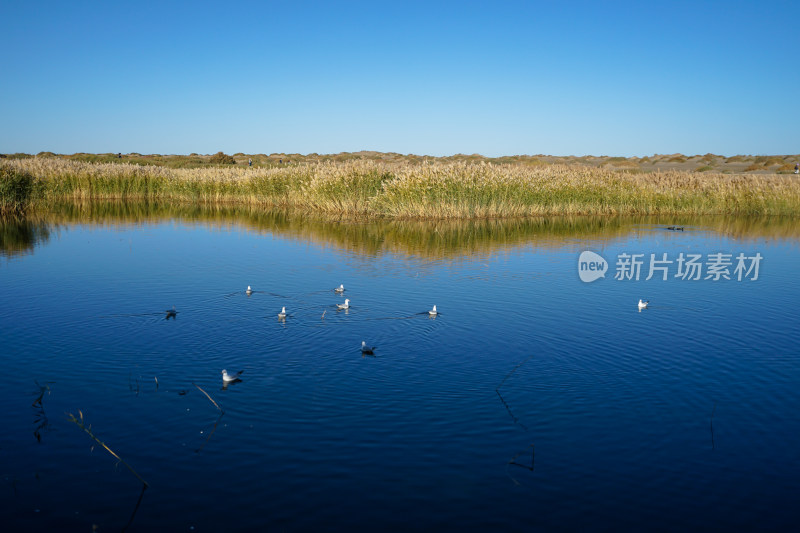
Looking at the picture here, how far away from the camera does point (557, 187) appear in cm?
3322

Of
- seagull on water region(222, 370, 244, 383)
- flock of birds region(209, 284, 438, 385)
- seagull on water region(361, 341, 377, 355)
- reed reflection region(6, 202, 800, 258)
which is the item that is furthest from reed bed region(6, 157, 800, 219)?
seagull on water region(222, 370, 244, 383)

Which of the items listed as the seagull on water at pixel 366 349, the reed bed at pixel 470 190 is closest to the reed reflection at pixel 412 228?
the reed bed at pixel 470 190

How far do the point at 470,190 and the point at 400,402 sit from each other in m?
23.0

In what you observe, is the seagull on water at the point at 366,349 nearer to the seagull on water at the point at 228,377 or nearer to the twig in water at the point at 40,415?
the seagull on water at the point at 228,377

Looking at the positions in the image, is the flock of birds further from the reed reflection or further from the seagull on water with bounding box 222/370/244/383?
the reed reflection

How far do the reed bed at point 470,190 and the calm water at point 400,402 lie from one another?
1417 cm

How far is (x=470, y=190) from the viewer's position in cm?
3003

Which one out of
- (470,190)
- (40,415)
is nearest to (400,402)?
(40,415)

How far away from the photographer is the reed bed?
98.7ft

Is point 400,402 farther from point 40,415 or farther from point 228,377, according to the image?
point 40,415

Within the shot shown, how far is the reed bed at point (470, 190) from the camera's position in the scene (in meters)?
30.1

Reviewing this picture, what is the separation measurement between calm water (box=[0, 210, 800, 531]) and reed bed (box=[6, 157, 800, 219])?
558 inches

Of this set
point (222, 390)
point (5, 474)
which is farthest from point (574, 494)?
point (5, 474)

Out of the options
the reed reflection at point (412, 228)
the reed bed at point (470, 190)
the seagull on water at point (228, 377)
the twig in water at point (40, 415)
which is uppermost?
the reed bed at point (470, 190)
